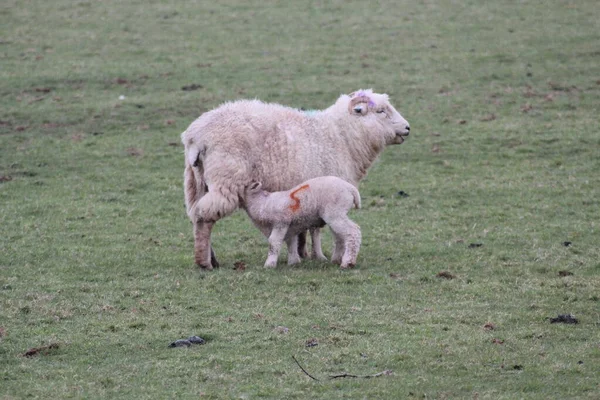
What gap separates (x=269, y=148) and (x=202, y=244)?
4.30 feet

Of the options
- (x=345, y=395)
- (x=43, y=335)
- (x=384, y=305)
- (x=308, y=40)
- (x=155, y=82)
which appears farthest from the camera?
(x=308, y=40)

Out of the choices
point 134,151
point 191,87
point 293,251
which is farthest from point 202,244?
point 191,87

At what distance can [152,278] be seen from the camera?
10211 mm

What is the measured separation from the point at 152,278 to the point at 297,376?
10.9ft

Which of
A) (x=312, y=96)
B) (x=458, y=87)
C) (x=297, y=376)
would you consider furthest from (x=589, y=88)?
(x=297, y=376)

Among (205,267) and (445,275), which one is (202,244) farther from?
(445,275)

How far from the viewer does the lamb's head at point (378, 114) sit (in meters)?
11.6

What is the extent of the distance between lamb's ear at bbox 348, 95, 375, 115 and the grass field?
1.65 m

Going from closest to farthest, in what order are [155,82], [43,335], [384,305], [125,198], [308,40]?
[43,335] → [384,305] → [125,198] → [155,82] → [308,40]

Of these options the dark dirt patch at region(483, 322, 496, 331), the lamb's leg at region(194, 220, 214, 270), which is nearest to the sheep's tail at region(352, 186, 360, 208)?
the lamb's leg at region(194, 220, 214, 270)

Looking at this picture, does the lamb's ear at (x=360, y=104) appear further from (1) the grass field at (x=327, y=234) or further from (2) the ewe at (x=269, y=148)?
(1) the grass field at (x=327, y=234)

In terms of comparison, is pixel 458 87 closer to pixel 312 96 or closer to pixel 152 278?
pixel 312 96

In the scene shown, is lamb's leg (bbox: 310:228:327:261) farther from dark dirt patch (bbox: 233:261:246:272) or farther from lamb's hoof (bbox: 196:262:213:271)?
lamb's hoof (bbox: 196:262:213:271)

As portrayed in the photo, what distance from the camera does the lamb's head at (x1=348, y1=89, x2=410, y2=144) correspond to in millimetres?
11562
